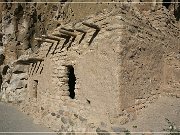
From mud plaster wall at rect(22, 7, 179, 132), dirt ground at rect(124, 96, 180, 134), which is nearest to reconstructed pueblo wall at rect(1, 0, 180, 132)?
mud plaster wall at rect(22, 7, 179, 132)

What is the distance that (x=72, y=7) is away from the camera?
22453 mm

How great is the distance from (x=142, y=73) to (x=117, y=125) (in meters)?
1.84

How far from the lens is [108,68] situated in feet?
20.6

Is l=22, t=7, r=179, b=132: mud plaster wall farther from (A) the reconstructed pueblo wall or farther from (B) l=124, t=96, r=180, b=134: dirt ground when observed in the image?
(B) l=124, t=96, r=180, b=134: dirt ground

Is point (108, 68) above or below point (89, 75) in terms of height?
above

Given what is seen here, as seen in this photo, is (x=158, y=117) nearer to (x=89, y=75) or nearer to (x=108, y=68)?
(x=108, y=68)

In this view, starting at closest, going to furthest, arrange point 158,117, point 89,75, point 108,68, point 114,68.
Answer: point 114,68 → point 108,68 → point 158,117 → point 89,75

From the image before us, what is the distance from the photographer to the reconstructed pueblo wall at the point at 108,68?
6.13 meters

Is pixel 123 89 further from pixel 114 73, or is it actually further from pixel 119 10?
pixel 119 10

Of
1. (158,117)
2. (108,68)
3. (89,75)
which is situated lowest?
(158,117)

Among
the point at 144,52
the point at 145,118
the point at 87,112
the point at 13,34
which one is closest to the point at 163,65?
the point at 144,52

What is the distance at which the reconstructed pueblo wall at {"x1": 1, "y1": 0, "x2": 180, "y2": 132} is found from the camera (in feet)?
20.1

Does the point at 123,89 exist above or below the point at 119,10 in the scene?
below

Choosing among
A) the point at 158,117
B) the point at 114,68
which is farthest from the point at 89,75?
the point at 158,117
